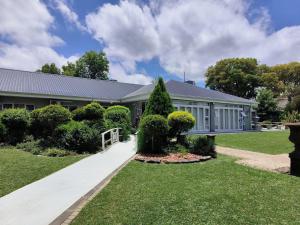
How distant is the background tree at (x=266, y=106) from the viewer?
114ft

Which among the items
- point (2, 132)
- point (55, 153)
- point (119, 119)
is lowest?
point (55, 153)

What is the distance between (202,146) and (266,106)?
1137 inches

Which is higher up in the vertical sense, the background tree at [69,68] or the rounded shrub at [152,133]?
the background tree at [69,68]

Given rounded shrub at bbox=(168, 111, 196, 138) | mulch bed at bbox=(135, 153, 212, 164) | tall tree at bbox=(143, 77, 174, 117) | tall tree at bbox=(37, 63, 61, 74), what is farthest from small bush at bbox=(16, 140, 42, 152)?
tall tree at bbox=(37, 63, 61, 74)

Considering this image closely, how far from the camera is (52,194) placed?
5.21 metres

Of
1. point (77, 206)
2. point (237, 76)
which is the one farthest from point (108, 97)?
point (237, 76)

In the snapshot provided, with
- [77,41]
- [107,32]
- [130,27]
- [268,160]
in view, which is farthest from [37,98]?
[268,160]

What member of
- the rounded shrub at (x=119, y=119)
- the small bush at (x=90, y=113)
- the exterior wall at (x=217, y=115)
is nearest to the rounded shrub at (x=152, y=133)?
the rounded shrub at (x=119, y=119)

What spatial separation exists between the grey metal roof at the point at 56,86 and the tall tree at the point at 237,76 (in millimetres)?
25043

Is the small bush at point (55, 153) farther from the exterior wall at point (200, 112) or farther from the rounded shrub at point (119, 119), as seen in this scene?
the exterior wall at point (200, 112)

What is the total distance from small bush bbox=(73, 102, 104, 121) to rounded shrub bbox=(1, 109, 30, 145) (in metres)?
2.81

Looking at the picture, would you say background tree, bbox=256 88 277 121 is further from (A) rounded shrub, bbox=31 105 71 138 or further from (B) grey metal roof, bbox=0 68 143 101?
(A) rounded shrub, bbox=31 105 71 138

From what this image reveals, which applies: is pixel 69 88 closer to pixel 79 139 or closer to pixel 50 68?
pixel 79 139

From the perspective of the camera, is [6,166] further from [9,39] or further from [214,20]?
[9,39]
